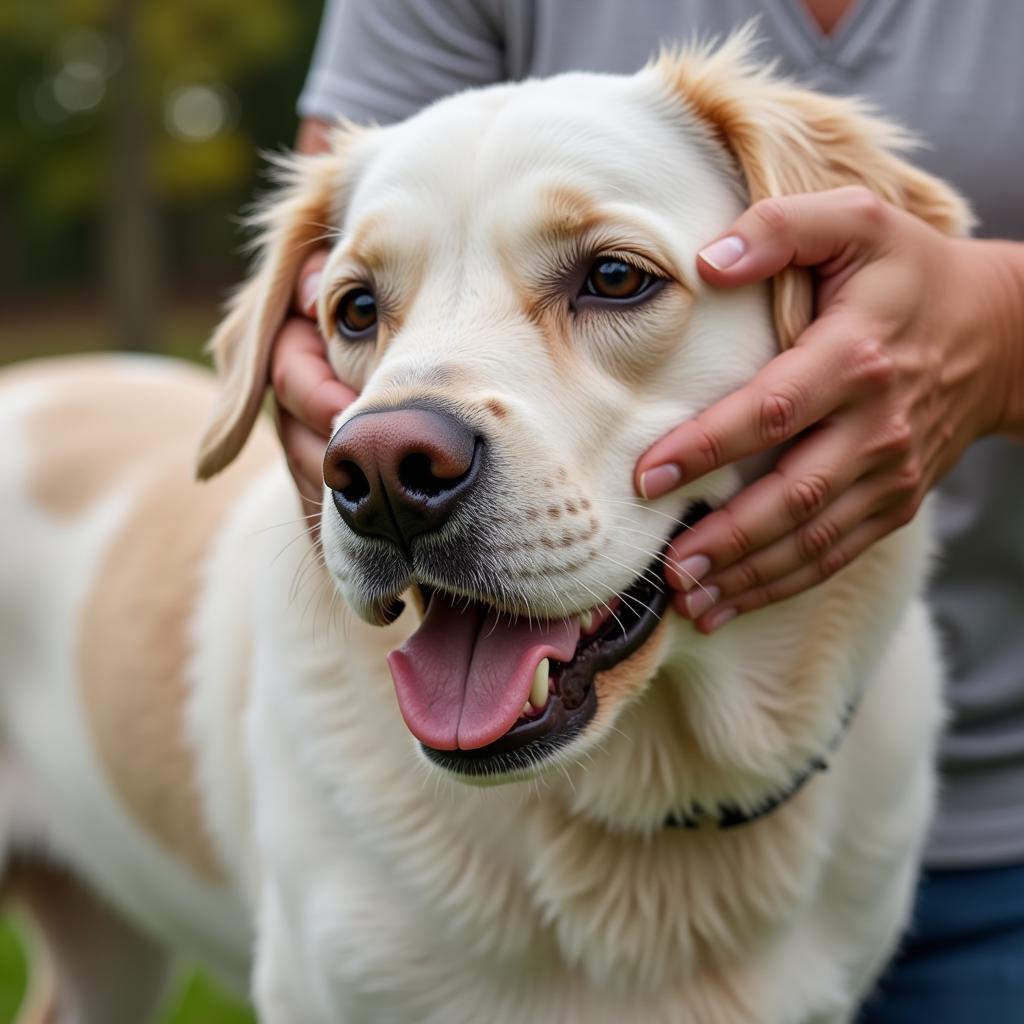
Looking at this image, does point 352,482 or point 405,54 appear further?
point 405,54

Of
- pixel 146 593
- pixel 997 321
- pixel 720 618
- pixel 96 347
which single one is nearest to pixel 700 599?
pixel 720 618

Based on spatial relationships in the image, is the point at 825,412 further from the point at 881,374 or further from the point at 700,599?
the point at 700,599

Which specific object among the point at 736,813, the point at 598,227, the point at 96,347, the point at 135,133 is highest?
the point at 598,227

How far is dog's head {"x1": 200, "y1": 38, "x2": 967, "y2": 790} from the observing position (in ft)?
6.82

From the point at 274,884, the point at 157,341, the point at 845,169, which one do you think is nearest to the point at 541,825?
the point at 274,884

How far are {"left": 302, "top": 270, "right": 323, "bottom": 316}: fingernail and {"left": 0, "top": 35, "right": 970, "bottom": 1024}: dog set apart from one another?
5 centimetres

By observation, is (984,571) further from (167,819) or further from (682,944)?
(167,819)

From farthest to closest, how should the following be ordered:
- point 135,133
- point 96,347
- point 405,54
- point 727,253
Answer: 1. point 96,347
2. point 135,133
3. point 405,54
4. point 727,253

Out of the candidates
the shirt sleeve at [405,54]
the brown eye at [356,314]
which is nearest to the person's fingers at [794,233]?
the brown eye at [356,314]

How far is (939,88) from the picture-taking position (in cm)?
287

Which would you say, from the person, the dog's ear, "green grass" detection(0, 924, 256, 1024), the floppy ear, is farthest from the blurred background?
the dog's ear

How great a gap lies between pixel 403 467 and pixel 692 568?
50 centimetres

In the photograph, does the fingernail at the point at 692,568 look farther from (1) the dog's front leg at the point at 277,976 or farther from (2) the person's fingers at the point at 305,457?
(1) the dog's front leg at the point at 277,976

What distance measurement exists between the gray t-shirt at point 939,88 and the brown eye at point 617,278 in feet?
2.68
